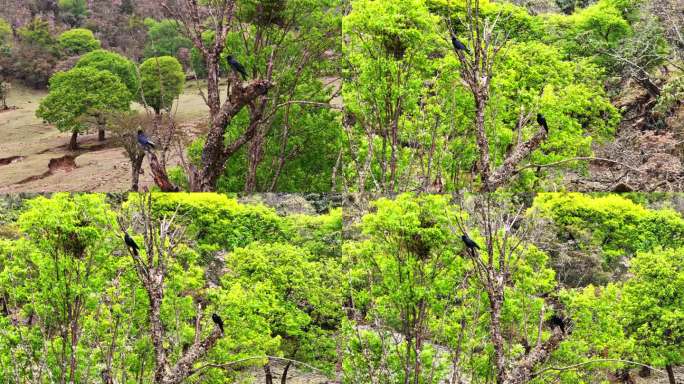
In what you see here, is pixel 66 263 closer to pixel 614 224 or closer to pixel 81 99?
pixel 614 224

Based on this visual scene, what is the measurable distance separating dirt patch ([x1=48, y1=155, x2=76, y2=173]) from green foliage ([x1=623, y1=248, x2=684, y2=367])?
15.4 meters

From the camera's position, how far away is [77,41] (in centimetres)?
2525

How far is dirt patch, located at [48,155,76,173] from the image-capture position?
17953 mm

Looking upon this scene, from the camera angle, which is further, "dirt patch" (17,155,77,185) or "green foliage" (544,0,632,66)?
"green foliage" (544,0,632,66)

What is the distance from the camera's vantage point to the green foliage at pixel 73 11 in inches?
1052

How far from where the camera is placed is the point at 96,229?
7430 mm

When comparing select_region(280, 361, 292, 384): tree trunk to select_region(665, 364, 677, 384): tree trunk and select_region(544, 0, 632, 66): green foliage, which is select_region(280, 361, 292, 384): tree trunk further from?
select_region(544, 0, 632, 66): green foliage

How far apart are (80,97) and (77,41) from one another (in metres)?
4.25

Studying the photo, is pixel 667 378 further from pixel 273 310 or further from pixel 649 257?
pixel 273 310

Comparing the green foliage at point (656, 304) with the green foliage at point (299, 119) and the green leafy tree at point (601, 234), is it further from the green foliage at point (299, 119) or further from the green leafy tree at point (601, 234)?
the green foliage at point (299, 119)

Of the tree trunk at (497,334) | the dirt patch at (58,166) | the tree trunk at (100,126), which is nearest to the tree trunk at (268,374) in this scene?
the tree trunk at (497,334)

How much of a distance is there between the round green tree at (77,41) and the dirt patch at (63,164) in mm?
6975

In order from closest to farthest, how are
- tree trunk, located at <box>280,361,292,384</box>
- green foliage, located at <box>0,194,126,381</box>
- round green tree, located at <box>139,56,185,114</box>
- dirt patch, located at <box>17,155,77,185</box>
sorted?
green foliage, located at <box>0,194,126,381</box>, tree trunk, located at <box>280,361,292,384</box>, dirt patch, located at <box>17,155,77,185</box>, round green tree, located at <box>139,56,185,114</box>

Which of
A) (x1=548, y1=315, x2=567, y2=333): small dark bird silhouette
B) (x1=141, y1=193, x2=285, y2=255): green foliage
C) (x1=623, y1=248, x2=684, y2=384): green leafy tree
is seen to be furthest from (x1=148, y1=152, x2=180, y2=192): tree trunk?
(x1=623, y1=248, x2=684, y2=384): green leafy tree
